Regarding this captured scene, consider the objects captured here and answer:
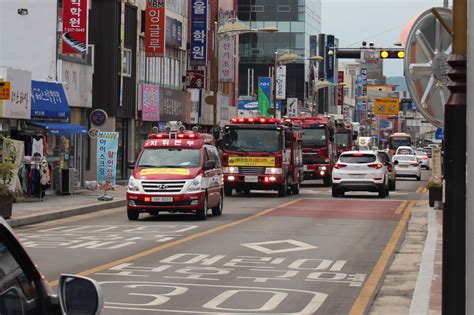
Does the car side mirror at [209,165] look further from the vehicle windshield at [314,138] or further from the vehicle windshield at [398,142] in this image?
the vehicle windshield at [398,142]

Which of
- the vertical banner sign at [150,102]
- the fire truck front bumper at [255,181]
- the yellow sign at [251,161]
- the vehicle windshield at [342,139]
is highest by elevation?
the vertical banner sign at [150,102]

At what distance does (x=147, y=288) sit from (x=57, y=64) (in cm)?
2815

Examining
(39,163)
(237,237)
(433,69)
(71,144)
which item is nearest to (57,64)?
(71,144)

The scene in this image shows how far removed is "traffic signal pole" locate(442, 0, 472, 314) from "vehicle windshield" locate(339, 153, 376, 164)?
112 feet

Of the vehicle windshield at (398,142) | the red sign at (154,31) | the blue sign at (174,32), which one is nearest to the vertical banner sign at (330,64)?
the vehicle windshield at (398,142)

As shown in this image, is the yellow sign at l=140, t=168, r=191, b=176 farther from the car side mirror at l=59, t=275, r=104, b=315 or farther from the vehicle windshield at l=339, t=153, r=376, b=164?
the car side mirror at l=59, t=275, r=104, b=315

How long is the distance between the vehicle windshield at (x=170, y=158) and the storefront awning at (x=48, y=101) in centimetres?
974

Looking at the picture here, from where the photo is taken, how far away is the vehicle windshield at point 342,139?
2611 inches

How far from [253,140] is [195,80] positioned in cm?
2058

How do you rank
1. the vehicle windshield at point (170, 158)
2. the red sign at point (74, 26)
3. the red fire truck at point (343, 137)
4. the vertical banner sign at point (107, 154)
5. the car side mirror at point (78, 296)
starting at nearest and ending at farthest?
the car side mirror at point (78, 296), the vehicle windshield at point (170, 158), the vertical banner sign at point (107, 154), the red sign at point (74, 26), the red fire truck at point (343, 137)

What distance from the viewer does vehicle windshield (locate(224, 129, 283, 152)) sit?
135 feet

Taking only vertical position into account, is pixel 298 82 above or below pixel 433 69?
above

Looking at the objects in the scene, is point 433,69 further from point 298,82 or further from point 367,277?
point 298,82

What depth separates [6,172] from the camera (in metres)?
26.6
